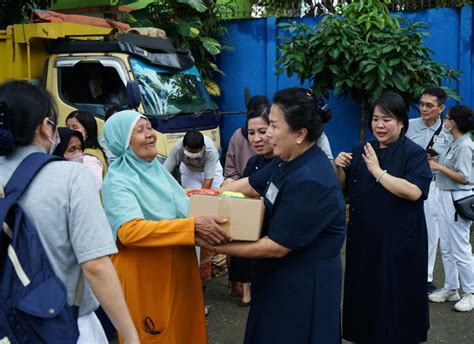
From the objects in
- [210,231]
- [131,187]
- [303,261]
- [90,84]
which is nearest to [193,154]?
[90,84]

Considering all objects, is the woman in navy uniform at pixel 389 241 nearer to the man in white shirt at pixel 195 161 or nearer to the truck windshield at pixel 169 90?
the man in white shirt at pixel 195 161

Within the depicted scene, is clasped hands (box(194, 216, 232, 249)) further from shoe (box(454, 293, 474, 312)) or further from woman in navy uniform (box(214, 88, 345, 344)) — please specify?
shoe (box(454, 293, 474, 312))

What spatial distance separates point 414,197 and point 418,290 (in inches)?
23.9

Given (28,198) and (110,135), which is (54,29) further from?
(28,198)

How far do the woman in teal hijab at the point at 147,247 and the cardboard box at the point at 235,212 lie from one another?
0.46 ft

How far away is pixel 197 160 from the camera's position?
579 centimetres

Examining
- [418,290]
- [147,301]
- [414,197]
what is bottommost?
[418,290]

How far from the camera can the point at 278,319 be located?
2.61m

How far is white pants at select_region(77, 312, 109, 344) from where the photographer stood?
6.97 feet

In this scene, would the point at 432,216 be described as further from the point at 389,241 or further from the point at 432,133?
the point at 389,241

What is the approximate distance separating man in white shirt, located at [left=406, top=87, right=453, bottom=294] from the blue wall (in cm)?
367

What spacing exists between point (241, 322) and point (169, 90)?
3614 millimetres

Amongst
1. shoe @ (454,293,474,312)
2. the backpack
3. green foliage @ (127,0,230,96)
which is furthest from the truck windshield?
the backpack

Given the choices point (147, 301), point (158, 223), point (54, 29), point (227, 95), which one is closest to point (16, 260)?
point (158, 223)
